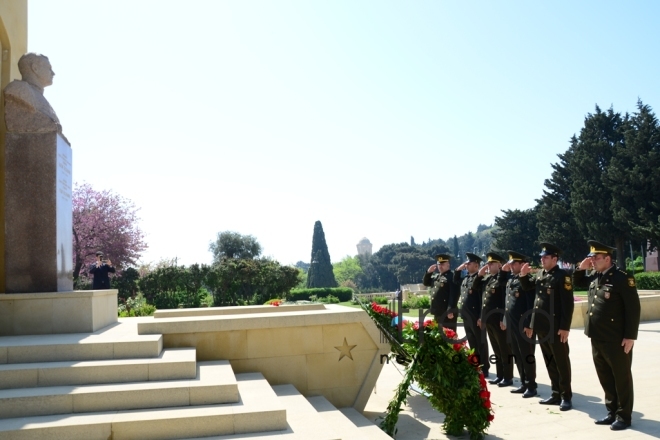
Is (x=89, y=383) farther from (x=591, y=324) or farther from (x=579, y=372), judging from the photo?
(x=579, y=372)

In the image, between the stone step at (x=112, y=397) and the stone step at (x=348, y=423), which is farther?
the stone step at (x=348, y=423)

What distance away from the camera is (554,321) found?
23.1 ft

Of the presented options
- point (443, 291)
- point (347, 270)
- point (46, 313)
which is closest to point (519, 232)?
point (443, 291)

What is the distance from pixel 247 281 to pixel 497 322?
62.2 ft

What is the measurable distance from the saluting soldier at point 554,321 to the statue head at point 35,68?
710cm

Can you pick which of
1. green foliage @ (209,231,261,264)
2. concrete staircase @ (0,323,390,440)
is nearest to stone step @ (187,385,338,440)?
concrete staircase @ (0,323,390,440)

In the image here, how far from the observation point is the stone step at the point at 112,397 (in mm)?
4723

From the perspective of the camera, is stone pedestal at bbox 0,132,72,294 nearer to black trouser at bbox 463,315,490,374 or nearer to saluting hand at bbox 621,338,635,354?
black trouser at bbox 463,315,490,374

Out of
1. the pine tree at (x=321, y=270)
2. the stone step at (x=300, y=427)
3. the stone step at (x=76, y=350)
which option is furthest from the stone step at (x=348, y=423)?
the pine tree at (x=321, y=270)

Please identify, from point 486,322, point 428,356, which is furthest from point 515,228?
point 428,356

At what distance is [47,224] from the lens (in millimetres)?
7430

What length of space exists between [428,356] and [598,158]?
126ft

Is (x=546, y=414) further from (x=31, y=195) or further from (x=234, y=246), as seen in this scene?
(x=234, y=246)

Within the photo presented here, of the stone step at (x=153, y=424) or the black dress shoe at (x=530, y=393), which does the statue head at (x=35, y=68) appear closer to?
the stone step at (x=153, y=424)
